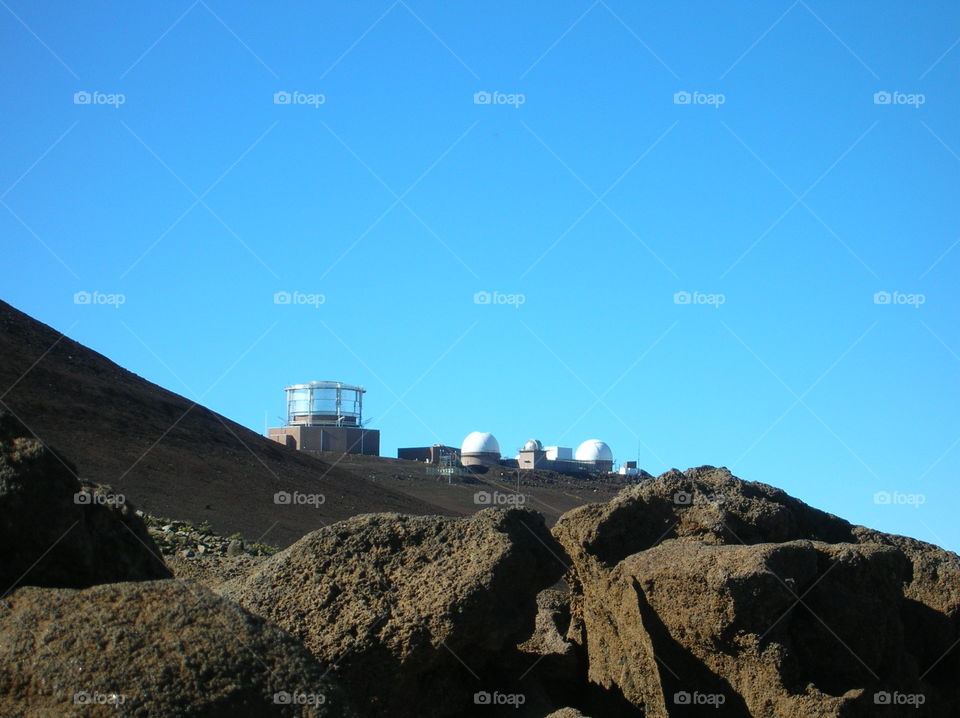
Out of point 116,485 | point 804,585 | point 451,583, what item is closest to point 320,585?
point 451,583

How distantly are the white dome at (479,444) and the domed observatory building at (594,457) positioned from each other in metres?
6.24

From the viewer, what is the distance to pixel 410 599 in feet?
21.2

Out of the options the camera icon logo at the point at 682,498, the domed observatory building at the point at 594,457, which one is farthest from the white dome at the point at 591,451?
the camera icon logo at the point at 682,498

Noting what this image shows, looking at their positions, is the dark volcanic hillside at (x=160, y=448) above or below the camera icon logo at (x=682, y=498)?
above

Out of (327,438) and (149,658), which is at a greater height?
(327,438)

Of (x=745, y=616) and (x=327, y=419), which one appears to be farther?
(x=327, y=419)

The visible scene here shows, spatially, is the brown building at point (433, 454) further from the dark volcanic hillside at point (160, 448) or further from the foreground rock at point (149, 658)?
the foreground rock at point (149, 658)

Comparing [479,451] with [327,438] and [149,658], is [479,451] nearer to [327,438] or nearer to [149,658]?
[327,438]

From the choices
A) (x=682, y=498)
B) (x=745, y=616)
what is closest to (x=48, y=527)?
(x=745, y=616)

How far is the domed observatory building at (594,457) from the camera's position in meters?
78.4

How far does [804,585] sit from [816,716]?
30.9 inches

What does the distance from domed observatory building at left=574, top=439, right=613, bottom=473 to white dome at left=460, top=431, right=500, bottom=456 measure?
20.5 ft

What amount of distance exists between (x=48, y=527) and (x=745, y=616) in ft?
12.9

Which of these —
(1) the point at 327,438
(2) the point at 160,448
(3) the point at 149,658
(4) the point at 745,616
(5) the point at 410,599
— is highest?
(1) the point at 327,438
